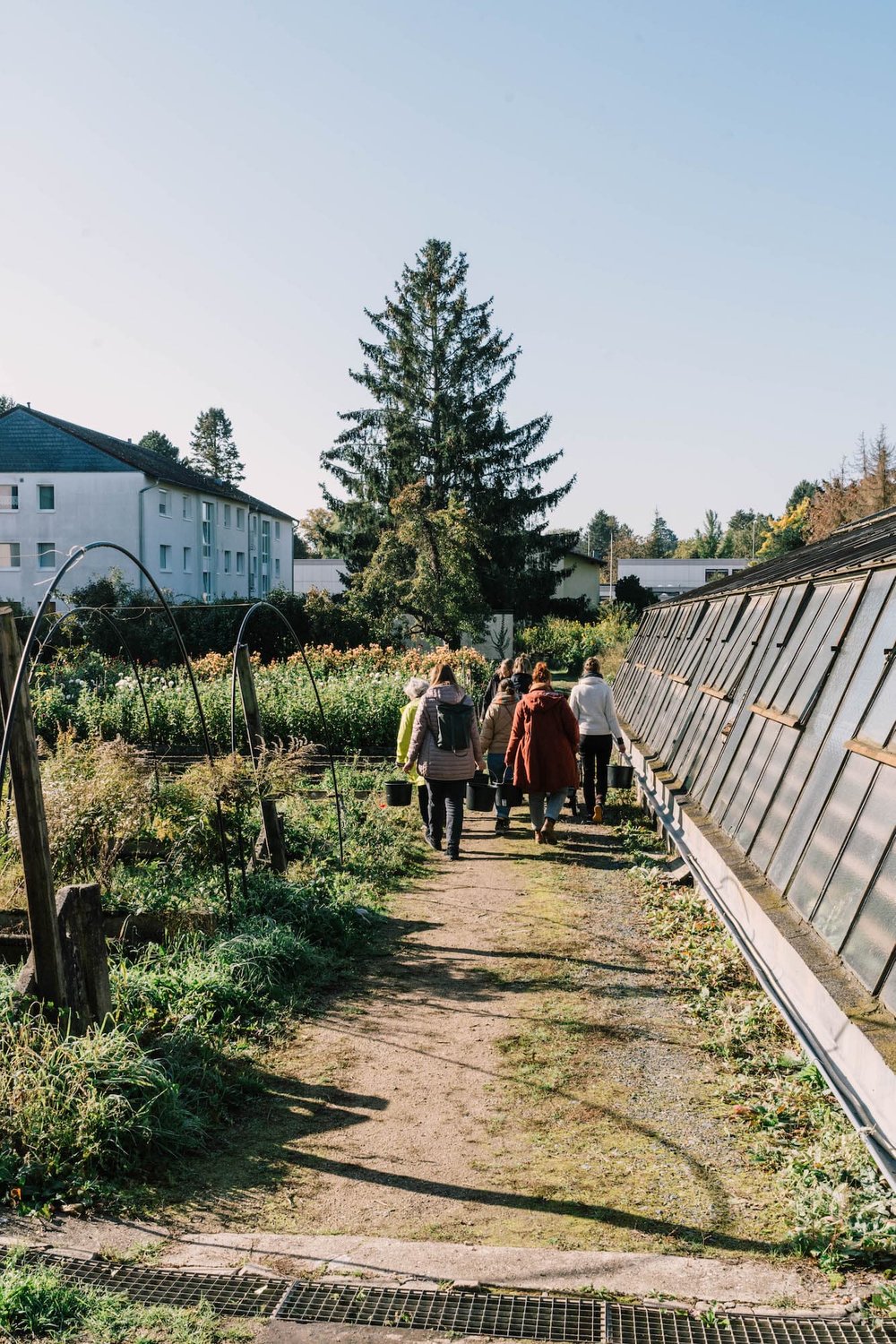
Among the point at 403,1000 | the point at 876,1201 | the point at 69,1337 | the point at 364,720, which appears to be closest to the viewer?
the point at 69,1337

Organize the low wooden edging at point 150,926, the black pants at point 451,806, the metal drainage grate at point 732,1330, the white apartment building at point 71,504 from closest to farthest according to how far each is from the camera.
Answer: the metal drainage grate at point 732,1330, the low wooden edging at point 150,926, the black pants at point 451,806, the white apartment building at point 71,504

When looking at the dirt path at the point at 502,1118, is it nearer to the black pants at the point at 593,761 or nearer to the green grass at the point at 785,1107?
the green grass at the point at 785,1107

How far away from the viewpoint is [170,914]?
6.61m

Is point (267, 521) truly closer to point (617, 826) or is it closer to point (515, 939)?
point (617, 826)

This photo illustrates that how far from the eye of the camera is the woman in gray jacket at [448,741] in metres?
10.1

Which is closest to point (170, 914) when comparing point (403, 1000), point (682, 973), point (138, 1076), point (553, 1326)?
point (403, 1000)

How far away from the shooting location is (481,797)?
12.1 metres

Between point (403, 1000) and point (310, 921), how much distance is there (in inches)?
46.3

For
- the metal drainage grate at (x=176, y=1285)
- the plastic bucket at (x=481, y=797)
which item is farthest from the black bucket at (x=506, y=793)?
the metal drainage grate at (x=176, y=1285)

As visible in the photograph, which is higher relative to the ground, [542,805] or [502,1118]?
[502,1118]

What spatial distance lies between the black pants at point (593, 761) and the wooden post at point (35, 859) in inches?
297

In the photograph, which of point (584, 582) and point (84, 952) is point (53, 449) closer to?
point (584, 582)

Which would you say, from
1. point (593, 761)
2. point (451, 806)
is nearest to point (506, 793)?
point (593, 761)

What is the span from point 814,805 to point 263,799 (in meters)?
4.34
